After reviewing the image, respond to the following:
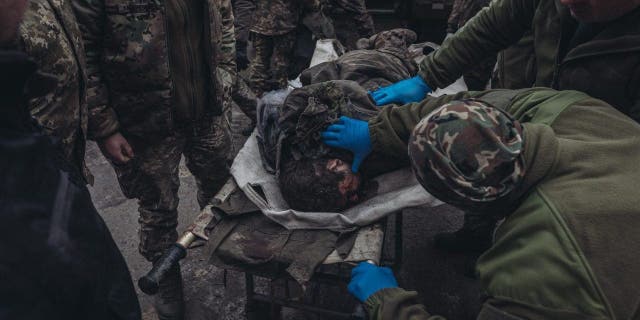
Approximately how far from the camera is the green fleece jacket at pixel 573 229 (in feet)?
3.34

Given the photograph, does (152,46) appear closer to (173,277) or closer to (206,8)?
(206,8)

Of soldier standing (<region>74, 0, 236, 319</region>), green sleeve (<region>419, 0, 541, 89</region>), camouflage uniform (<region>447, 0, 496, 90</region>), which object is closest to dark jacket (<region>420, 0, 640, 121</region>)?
green sleeve (<region>419, 0, 541, 89</region>)

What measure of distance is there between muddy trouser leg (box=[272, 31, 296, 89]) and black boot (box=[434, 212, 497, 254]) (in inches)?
76.5

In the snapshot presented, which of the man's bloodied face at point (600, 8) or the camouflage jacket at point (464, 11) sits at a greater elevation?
the man's bloodied face at point (600, 8)

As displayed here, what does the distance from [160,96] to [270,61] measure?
2301mm

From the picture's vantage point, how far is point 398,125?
5.64 feet

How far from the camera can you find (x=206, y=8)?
1.97 m

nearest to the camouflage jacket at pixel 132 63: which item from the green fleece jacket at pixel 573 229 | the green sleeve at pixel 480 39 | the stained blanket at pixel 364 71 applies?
the stained blanket at pixel 364 71

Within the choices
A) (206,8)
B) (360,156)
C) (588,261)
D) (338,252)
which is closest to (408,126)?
(360,156)

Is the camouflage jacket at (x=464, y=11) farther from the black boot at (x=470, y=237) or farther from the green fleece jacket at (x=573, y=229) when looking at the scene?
the green fleece jacket at (x=573, y=229)

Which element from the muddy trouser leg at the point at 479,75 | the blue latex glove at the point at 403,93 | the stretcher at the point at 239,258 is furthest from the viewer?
the muddy trouser leg at the point at 479,75

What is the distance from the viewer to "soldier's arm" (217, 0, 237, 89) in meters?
2.30

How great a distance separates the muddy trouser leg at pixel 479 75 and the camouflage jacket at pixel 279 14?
147 cm

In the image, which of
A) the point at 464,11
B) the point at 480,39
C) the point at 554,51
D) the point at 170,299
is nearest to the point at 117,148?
the point at 170,299
